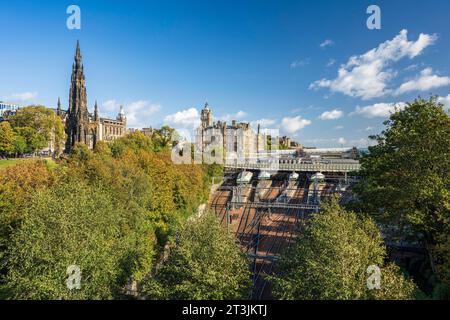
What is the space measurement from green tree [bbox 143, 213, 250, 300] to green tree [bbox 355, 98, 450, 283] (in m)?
9.51

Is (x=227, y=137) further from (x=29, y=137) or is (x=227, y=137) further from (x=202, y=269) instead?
(x=202, y=269)

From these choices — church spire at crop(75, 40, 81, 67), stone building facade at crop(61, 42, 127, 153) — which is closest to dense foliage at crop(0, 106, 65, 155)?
stone building facade at crop(61, 42, 127, 153)

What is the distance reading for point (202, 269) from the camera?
1284 cm

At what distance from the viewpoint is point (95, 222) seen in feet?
52.9

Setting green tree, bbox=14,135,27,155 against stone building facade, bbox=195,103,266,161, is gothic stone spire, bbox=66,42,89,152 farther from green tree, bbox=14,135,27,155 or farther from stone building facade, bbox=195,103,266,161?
stone building facade, bbox=195,103,266,161

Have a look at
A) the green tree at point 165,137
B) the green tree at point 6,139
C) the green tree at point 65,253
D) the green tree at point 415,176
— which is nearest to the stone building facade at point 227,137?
the green tree at point 165,137

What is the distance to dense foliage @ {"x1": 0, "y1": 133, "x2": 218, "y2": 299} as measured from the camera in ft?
43.1

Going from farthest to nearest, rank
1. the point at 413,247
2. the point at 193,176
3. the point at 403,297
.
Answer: the point at 193,176 < the point at 413,247 < the point at 403,297

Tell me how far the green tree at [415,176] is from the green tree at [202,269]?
951cm

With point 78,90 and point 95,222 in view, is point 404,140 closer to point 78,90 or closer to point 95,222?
point 95,222

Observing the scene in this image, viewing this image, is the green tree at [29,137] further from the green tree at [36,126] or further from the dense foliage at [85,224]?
the dense foliage at [85,224]
